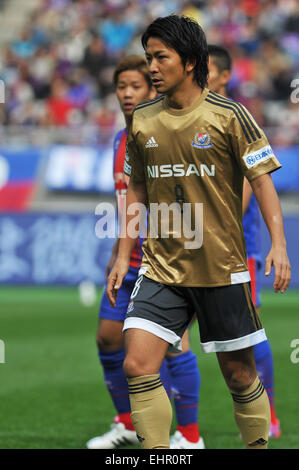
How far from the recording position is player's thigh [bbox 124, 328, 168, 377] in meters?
4.05

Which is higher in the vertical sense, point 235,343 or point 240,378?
point 235,343

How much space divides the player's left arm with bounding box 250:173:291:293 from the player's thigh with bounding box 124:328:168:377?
638mm

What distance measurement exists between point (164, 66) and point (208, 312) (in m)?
1.22

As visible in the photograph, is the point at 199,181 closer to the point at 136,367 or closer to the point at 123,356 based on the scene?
the point at 136,367

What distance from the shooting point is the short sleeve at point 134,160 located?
14.3 feet

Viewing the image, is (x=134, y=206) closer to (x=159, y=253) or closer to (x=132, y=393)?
(x=159, y=253)

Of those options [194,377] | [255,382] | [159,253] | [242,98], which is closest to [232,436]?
[194,377]

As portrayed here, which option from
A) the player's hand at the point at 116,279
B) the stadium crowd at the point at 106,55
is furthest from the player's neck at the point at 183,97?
the stadium crowd at the point at 106,55

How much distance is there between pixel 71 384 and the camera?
782cm

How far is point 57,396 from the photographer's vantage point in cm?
729

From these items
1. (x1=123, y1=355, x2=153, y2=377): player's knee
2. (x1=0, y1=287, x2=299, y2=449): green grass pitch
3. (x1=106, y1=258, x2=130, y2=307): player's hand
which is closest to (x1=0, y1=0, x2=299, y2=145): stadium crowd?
(x1=0, y1=287, x2=299, y2=449): green grass pitch

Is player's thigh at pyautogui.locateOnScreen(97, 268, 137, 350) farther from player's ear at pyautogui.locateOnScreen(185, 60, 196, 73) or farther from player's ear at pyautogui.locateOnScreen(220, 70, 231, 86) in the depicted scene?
player's ear at pyautogui.locateOnScreen(185, 60, 196, 73)

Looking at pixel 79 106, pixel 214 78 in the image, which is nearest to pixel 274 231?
pixel 214 78

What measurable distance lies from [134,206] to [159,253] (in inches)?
13.2
